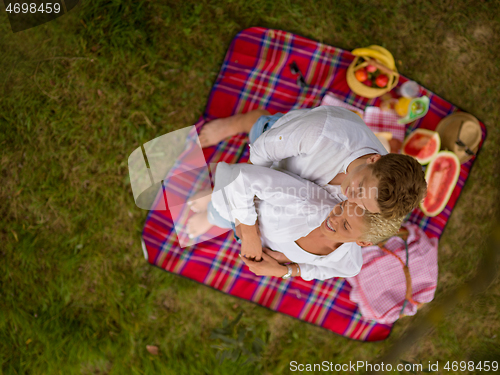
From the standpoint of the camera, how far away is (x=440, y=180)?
3521mm

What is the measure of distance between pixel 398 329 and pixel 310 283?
1230 mm

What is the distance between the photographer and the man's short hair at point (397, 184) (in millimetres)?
1515

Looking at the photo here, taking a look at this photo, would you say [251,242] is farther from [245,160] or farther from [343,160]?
[245,160]

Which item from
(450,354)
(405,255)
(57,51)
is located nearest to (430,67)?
(405,255)

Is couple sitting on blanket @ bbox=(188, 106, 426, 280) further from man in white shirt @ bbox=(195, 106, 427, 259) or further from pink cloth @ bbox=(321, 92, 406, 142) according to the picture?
pink cloth @ bbox=(321, 92, 406, 142)

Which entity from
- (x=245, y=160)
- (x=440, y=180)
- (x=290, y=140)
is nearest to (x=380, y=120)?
(x=440, y=180)

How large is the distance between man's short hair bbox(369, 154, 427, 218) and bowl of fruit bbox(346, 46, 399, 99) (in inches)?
80.9

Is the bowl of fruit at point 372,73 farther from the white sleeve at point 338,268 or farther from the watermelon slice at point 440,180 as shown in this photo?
the white sleeve at point 338,268

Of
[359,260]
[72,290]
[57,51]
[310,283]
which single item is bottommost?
[72,290]

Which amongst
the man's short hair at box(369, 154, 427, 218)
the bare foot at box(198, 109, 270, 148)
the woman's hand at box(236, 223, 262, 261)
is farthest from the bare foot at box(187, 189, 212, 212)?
the man's short hair at box(369, 154, 427, 218)

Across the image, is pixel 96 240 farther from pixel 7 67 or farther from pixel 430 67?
pixel 430 67

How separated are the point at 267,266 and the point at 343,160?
1.20 meters

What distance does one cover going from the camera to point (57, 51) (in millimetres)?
3436

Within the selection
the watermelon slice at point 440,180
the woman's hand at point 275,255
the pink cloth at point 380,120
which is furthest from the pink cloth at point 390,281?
the pink cloth at point 380,120
